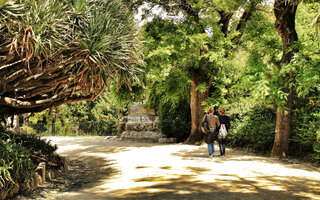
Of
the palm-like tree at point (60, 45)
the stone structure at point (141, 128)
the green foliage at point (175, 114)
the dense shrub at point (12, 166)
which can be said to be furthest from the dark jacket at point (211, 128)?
the stone structure at point (141, 128)

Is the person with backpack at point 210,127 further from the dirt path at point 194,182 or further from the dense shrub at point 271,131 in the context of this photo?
the dense shrub at point 271,131

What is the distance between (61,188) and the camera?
21.0 ft

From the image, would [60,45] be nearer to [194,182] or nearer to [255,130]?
[194,182]

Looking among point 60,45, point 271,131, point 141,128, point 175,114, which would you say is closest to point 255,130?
point 271,131

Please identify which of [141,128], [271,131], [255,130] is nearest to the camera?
[271,131]

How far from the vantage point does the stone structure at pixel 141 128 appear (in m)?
19.2

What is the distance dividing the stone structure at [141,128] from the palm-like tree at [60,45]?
35.9ft

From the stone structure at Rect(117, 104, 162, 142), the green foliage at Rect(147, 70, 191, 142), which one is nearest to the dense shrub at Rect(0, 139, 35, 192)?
the green foliage at Rect(147, 70, 191, 142)

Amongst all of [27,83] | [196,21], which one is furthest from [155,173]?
[196,21]

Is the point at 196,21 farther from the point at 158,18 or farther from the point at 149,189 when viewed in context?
the point at 149,189

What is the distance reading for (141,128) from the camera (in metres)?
20.1

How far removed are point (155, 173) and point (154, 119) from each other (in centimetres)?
1280

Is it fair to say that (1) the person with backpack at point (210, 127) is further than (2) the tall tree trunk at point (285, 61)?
No

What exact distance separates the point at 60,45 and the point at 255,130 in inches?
331
